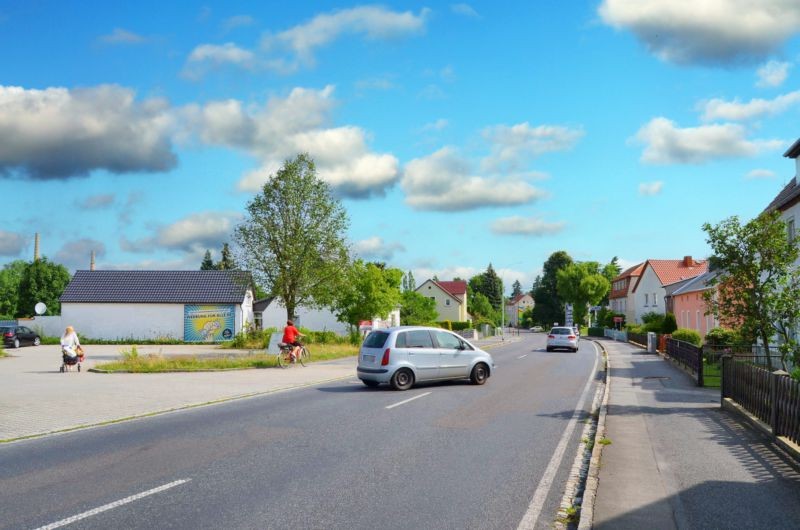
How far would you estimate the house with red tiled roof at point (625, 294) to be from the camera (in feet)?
306

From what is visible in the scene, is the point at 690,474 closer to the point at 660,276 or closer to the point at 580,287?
the point at 660,276

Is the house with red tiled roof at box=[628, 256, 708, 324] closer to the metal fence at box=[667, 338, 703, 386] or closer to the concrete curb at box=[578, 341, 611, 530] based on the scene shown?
the metal fence at box=[667, 338, 703, 386]

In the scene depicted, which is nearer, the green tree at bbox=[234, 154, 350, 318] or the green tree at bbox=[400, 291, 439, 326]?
the green tree at bbox=[234, 154, 350, 318]

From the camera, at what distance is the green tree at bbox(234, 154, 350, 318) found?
35438 mm

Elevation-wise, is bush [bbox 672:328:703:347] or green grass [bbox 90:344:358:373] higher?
bush [bbox 672:328:703:347]

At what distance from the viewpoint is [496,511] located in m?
6.29

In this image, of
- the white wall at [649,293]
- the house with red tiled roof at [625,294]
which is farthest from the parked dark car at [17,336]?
the house with red tiled roof at [625,294]

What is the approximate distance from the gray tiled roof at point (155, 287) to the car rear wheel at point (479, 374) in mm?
33344

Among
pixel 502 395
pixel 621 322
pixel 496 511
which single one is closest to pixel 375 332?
pixel 502 395

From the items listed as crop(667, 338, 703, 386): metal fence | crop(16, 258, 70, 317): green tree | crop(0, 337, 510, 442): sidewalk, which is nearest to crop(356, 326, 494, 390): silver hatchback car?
crop(0, 337, 510, 442): sidewalk

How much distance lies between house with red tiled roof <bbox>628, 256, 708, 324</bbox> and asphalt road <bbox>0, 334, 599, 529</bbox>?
67.4 m

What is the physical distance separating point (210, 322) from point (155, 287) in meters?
6.02

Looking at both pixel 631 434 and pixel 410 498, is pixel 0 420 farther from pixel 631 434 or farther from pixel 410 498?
pixel 631 434

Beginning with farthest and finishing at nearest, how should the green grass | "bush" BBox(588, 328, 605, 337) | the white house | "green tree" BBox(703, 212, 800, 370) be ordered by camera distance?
1. "bush" BBox(588, 328, 605, 337)
2. the white house
3. the green grass
4. "green tree" BBox(703, 212, 800, 370)
